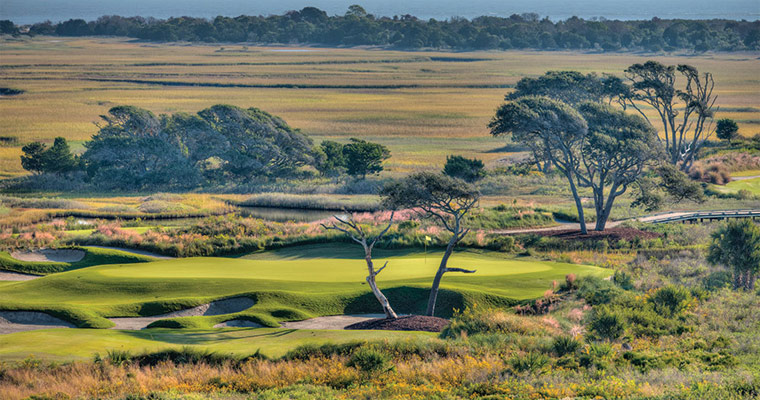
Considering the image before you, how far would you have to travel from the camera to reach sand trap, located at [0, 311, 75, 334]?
2338 cm

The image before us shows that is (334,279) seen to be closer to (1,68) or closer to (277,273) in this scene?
(277,273)

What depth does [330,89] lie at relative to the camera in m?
132

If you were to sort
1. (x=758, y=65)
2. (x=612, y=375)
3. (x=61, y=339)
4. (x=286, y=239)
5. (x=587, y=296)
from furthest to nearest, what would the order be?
1. (x=758, y=65)
2. (x=286, y=239)
3. (x=587, y=296)
4. (x=61, y=339)
5. (x=612, y=375)

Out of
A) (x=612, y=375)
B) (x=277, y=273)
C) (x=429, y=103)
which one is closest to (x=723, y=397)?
(x=612, y=375)

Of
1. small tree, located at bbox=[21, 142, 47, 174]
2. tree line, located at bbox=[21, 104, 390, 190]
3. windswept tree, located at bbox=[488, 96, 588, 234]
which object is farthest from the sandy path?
small tree, located at bbox=[21, 142, 47, 174]

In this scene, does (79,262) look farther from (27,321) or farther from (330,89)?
(330,89)

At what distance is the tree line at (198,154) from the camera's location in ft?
204

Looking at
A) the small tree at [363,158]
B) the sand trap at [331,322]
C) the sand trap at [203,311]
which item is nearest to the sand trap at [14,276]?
the sand trap at [203,311]

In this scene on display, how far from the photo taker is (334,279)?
2825cm

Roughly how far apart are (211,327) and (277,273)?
625 centimetres

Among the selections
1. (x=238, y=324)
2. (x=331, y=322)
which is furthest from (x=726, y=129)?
(x=238, y=324)

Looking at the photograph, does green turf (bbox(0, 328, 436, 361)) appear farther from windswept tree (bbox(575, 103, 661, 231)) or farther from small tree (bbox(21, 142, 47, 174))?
small tree (bbox(21, 142, 47, 174))

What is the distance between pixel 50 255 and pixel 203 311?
39.2 feet

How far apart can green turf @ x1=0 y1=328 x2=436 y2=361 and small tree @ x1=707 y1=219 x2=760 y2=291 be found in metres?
12.0
